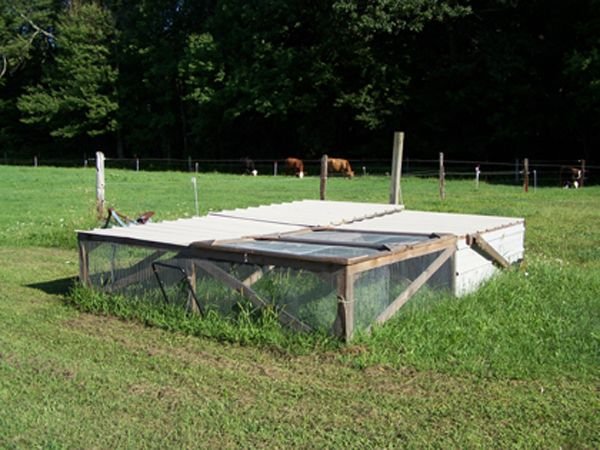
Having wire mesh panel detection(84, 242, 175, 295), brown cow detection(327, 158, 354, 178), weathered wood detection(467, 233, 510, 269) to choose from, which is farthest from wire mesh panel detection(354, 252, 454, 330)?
brown cow detection(327, 158, 354, 178)

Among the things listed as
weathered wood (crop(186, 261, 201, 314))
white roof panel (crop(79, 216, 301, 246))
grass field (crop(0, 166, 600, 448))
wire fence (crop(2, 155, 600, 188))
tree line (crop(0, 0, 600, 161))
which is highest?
tree line (crop(0, 0, 600, 161))

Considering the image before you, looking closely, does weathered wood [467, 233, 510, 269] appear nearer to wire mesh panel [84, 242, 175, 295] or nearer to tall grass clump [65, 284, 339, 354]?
tall grass clump [65, 284, 339, 354]

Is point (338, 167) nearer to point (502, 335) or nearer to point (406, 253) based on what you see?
point (406, 253)

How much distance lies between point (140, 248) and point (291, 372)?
2.49m

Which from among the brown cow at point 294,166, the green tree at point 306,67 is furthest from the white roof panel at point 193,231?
the green tree at point 306,67

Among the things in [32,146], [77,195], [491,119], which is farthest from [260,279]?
[32,146]

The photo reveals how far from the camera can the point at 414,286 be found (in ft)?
19.3

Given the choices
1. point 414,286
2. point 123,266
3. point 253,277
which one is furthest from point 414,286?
point 123,266

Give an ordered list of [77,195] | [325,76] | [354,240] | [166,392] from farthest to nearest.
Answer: [325,76], [77,195], [354,240], [166,392]

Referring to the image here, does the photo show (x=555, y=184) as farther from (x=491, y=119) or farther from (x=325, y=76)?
(x=325, y=76)

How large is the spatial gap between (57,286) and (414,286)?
4.20m

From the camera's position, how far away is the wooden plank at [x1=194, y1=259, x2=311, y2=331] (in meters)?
5.41

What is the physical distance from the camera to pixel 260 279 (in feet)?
18.9

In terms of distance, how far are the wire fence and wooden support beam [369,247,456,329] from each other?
51.0 feet
